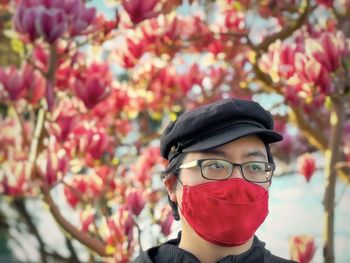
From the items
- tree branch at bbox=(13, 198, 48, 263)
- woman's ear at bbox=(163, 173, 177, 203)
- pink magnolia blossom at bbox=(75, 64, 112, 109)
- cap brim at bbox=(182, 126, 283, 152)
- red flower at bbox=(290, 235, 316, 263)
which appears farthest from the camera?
tree branch at bbox=(13, 198, 48, 263)

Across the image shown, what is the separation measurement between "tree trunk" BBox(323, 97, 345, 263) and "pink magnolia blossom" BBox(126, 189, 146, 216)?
35.1 inches

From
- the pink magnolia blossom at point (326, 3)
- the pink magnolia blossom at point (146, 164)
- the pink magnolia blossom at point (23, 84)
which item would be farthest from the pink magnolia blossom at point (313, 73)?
the pink magnolia blossom at point (146, 164)

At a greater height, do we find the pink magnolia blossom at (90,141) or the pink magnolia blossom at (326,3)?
the pink magnolia blossom at (326,3)

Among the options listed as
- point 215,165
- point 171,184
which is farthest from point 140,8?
point 215,165

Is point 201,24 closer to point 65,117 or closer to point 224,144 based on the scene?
point 65,117

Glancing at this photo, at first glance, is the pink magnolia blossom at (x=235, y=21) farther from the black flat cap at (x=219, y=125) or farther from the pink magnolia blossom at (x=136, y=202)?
the black flat cap at (x=219, y=125)

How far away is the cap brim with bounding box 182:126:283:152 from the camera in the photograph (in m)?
1.74

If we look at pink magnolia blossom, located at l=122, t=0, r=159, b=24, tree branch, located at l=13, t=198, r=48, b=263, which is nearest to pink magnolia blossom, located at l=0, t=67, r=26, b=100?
pink magnolia blossom, located at l=122, t=0, r=159, b=24

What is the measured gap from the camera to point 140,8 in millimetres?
3000

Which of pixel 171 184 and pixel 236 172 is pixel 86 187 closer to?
pixel 171 184

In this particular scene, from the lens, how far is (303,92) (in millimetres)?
2828

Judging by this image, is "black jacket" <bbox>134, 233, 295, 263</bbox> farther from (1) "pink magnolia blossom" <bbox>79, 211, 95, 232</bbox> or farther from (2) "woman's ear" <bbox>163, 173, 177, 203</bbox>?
(1) "pink magnolia blossom" <bbox>79, 211, 95, 232</bbox>

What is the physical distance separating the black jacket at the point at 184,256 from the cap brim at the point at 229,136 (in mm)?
305

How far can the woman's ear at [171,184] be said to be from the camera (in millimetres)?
1891
